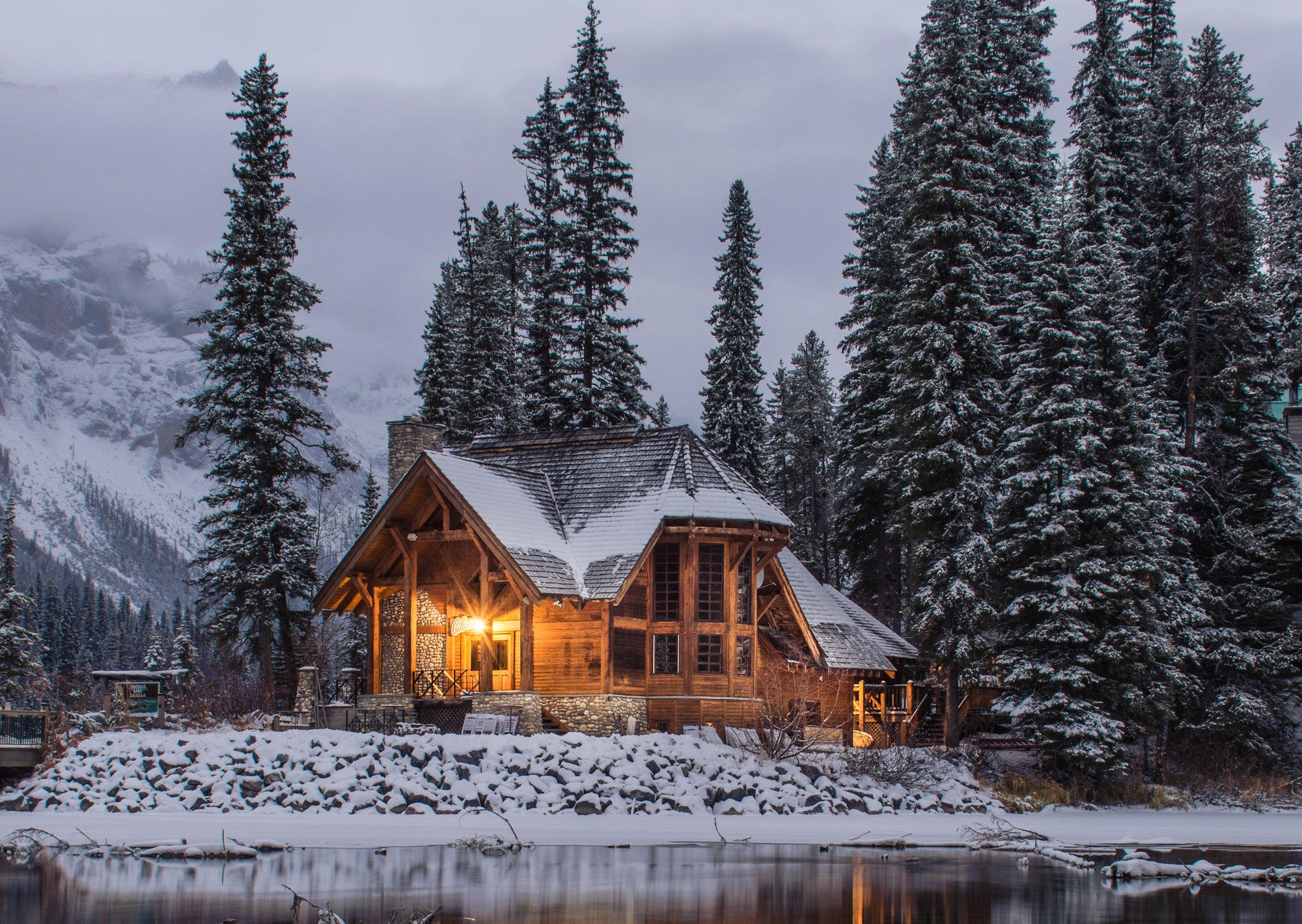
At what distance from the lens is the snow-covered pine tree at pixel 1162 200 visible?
3803cm

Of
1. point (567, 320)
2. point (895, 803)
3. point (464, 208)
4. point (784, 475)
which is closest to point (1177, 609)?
point (895, 803)

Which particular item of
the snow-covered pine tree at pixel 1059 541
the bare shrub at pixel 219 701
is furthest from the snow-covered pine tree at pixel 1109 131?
the bare shrub at pixel 219 701

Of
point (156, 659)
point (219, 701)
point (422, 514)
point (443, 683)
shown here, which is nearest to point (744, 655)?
point (443, 683)

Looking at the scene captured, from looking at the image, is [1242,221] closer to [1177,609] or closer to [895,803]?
[1177,609]

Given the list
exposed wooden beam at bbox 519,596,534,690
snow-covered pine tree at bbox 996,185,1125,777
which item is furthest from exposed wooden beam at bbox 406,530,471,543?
snow-covered pine tree at bbox 996,185,1125,777

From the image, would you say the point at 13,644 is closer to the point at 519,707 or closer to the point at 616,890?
the point at 519,707

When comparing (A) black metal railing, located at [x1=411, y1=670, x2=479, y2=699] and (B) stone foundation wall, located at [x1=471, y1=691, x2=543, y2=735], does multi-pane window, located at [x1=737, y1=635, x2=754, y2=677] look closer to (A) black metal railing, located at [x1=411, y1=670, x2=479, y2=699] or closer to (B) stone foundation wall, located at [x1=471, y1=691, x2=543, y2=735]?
(B) stone foundation wall, located at [x1=471, y1=691, x2=543, y2=735]

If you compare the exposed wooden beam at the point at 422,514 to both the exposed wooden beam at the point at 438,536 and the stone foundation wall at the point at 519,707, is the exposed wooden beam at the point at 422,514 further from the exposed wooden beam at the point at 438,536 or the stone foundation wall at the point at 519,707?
the stone foundation wall at the point at 519,707

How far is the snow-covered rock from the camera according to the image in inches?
959

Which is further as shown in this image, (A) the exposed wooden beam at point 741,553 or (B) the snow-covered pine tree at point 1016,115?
(B) the snow-covered pine tree at point 1016,115

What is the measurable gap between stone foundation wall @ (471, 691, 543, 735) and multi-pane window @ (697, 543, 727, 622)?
4.95m

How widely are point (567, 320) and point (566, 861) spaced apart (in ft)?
101

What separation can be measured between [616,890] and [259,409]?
24353mm

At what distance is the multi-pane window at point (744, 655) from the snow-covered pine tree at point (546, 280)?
51.0 ft
